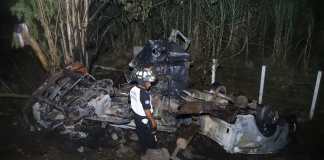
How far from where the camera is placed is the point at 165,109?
6.86m

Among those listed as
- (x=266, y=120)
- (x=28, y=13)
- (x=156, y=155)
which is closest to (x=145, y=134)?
(x=156, y=155)

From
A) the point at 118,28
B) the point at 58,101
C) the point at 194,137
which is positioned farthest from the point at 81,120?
the point at 118,28

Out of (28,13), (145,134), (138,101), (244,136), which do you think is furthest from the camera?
(28,13)

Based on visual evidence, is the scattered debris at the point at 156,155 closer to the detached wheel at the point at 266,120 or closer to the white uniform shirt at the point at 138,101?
the white uniform shirt at the point at 138,101

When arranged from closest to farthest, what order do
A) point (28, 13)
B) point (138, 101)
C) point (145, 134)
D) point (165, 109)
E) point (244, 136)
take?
point (138, 101)
point (145, 134)
point (244, 136)
point (165, 109)
point (28, 13)

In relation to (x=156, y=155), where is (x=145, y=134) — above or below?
above

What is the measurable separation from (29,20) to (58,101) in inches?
113

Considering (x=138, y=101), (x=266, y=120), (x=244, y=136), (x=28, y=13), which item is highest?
(x=28, y=13)

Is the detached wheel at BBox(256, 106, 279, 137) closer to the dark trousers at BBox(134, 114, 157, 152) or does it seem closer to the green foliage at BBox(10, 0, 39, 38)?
the dark trousers at BBox(134, 114, 157, 152)

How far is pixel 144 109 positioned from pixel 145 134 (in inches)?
19.5

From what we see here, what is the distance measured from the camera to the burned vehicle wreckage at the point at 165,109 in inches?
256

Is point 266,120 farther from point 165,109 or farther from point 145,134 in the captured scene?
point 145,134

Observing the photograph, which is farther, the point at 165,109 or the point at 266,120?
the point at 165,109

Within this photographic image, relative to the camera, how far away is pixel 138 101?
20.2 ft
